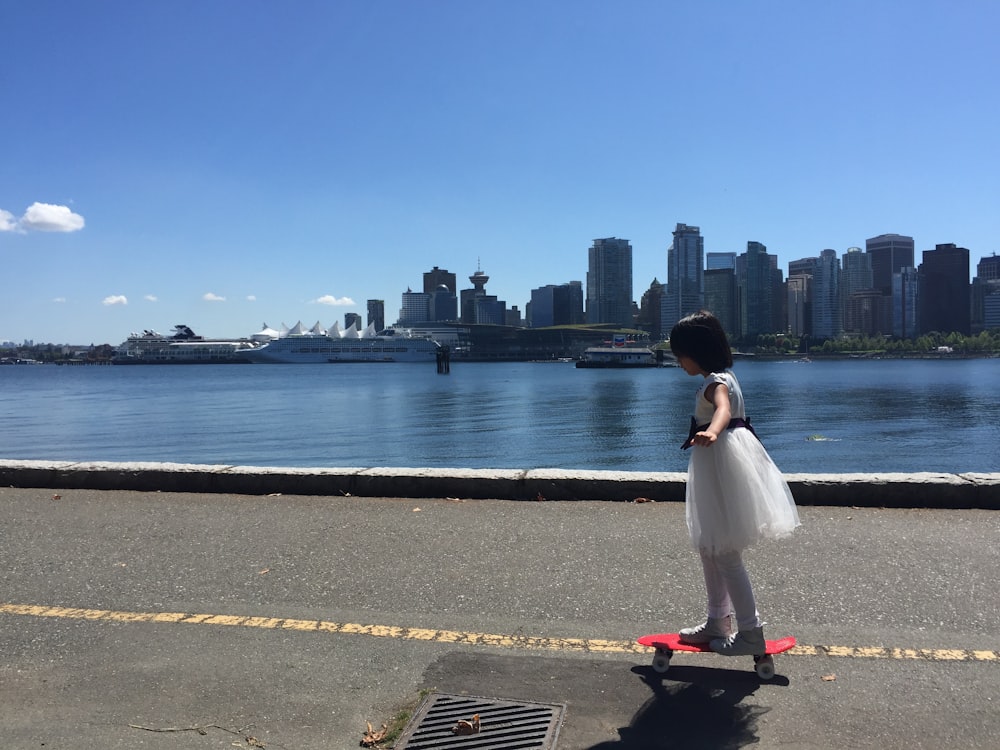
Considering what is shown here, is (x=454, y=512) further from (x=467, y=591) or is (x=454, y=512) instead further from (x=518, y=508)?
(x=467, y=591)

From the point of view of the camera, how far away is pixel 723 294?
193000mm

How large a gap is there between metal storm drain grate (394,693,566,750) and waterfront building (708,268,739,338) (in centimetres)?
19339

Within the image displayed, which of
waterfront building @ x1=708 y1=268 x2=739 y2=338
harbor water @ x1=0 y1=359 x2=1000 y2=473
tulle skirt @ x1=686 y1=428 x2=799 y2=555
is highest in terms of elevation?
waterfront building @ x1=708 y1=268 x2=739 y2=338

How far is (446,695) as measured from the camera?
3189 millimetres

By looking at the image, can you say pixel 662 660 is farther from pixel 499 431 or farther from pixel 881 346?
pixel 881 346

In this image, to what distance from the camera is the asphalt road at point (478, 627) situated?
296 cm

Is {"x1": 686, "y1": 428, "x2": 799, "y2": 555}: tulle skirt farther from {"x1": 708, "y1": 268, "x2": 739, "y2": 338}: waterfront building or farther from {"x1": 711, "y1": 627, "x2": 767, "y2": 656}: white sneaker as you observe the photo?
{"x1": 708, "y1": 268, "x2": 739, "y2": 338}: waterfront building

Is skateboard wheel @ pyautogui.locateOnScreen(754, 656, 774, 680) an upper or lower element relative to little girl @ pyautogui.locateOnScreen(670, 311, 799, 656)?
lower

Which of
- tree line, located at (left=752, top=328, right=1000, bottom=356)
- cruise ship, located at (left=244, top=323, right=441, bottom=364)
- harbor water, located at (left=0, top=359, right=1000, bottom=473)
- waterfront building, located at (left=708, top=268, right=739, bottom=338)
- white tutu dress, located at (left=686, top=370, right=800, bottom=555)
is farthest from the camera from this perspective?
waterfront building, located at (left=708, top=268, right=739, bottom=338)

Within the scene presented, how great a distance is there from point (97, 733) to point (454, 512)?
138 inches

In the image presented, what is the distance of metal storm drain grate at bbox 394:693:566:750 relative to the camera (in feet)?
A: 9.33

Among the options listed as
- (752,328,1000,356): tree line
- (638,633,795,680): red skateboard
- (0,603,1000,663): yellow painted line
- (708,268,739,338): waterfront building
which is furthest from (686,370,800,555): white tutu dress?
(708,268,739,338): waterfront building

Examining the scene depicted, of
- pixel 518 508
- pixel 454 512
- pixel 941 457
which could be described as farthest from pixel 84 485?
pixel 941 457

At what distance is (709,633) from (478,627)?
46.1 inches
